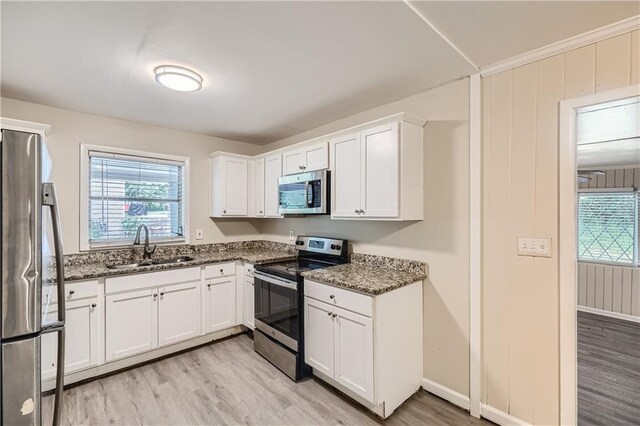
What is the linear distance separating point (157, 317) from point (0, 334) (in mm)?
2200

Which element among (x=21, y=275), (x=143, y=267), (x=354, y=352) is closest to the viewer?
(x=21, y=275)

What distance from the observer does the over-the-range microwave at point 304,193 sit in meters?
2.80

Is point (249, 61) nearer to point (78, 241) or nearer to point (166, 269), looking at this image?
point (166, 269)

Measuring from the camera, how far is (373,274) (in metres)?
2.39

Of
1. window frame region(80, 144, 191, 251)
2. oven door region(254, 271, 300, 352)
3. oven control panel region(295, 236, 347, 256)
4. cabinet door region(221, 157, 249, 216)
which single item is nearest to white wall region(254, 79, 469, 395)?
oven control panel region(295, 236, 347, 256)

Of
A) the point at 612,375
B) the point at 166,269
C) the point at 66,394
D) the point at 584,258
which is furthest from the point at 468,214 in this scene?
the point at 584,258

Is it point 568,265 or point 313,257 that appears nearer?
point 568,265

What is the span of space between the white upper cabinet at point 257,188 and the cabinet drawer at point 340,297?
5.35 feet

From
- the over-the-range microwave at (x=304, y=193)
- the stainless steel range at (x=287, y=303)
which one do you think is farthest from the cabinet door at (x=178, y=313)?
the over-the-range microwave at (x=304, y=193)

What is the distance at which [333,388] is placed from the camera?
2.40 metres

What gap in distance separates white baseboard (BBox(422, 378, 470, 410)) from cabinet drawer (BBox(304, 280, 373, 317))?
0.95 m

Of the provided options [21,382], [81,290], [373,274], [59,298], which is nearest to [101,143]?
[81,290]

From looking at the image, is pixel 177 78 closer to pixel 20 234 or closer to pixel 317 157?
pixel 317 157

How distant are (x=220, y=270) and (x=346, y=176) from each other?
1808mm
